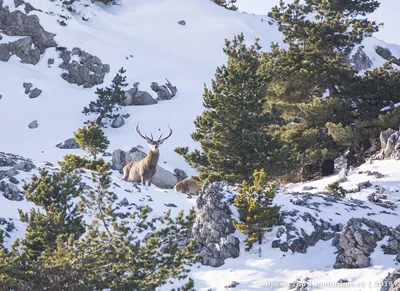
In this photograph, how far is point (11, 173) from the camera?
19.8m

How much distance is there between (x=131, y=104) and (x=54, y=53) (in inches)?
484

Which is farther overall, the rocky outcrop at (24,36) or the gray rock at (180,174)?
the rocky outcrop at (24,36)

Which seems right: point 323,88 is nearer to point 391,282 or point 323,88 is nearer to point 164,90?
point 391,282

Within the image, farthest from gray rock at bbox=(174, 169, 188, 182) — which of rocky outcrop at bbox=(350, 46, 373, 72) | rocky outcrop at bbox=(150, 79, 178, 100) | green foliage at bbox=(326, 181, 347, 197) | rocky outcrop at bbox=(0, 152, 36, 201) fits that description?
rocky outcrop at bbox=(350, 46, 373, 72)

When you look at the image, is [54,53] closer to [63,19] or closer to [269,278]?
[63,19]

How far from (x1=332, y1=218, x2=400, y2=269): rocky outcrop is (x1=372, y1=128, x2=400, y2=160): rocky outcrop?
9415 mm

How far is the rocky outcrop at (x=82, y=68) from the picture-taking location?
5566cm

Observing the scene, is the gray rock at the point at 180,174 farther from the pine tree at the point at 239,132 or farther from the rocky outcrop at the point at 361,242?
the rocky outcrop at the point at 361,242

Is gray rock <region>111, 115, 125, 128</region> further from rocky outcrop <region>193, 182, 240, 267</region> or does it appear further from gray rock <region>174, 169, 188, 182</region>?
rocky outcrop <region>193, 182, 240, 267</region>

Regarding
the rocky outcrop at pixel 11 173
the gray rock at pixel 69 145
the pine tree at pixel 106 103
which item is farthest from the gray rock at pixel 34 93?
the rocky outcrop at pixel 11 173

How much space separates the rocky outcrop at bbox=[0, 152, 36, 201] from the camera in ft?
61.7

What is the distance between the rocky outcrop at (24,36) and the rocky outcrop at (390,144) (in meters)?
43.1

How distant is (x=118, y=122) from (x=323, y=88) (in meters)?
24.1

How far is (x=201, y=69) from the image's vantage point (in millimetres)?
61938
